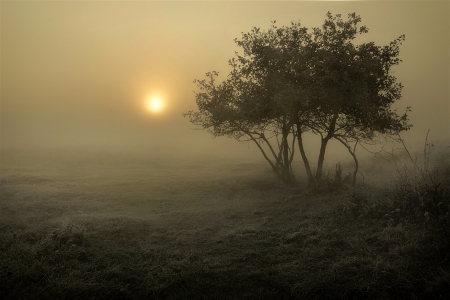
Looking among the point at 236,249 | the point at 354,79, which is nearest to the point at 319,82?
the point at 354,79

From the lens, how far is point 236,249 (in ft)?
34.5

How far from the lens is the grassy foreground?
25.1 feet

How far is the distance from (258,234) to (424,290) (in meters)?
6.05

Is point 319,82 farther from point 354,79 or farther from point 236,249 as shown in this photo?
point 236,249

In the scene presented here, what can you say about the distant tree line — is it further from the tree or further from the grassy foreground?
the grassy foreground

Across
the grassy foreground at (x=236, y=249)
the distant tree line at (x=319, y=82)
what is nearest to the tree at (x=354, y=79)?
the distant tree line at (x=319, y=82)

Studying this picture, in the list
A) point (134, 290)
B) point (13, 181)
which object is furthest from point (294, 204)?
point (13, 181)

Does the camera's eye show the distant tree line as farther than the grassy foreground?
Yes

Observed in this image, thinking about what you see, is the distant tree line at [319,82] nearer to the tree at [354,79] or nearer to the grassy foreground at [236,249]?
the tree at [354,79]

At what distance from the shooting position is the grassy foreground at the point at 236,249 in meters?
7.65

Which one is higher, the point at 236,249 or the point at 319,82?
the point at 319,82

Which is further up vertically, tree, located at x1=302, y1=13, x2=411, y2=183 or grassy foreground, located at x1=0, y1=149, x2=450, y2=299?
tree, located at x1=302, y1=13, x2=411, y2=183

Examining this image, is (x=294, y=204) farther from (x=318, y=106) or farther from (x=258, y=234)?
(x=318, y=106)

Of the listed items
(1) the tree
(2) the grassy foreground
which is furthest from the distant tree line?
(2) the grassy foreground
